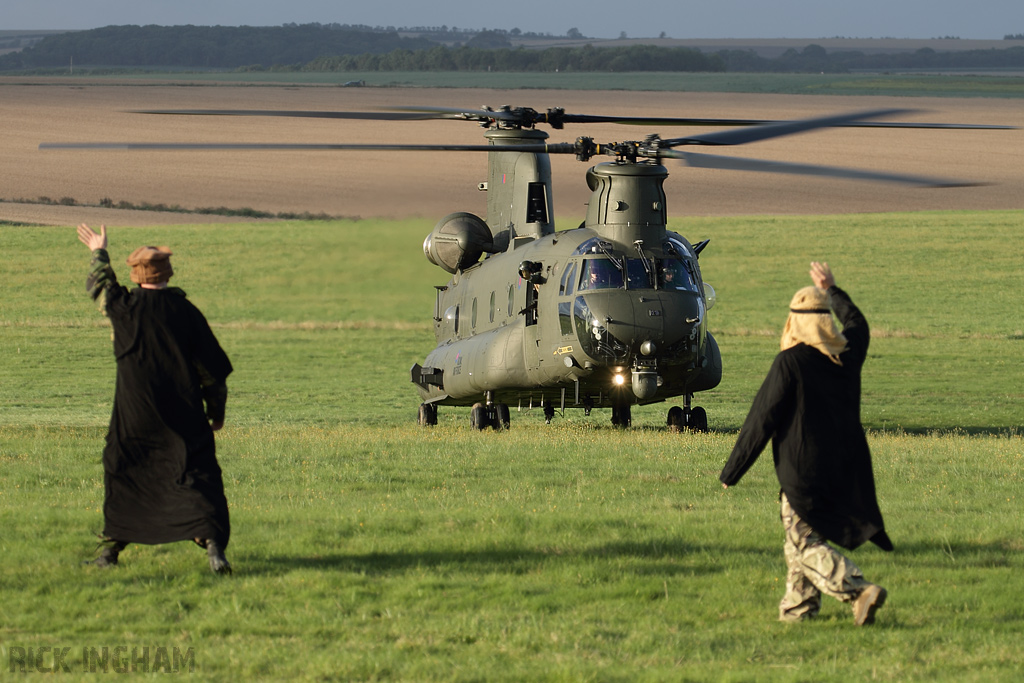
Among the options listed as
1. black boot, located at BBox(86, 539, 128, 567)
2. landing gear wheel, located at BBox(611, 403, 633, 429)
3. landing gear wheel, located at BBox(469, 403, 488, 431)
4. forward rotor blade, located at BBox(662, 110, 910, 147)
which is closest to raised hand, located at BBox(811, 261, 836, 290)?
black boot, located at BBox(86, 539, 128, 567)

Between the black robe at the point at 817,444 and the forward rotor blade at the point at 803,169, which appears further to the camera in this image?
the forward rotor blade at the point at 803,169

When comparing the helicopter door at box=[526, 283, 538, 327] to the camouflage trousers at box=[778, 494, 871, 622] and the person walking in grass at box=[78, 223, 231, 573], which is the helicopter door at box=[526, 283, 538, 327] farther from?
the camouflage trousers at box=[778, 494, 871, 622]

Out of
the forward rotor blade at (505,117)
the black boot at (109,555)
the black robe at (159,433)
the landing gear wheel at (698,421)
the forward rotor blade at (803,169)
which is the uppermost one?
the forward rotor blade at (505,117)

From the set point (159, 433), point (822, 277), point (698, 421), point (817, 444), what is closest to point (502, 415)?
point (698, 421)

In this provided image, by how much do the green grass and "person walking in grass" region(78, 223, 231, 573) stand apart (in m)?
124

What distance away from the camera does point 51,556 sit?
926 cm

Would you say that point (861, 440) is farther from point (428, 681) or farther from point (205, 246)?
point (205, 246)

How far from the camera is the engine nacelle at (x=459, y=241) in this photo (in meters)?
23.0

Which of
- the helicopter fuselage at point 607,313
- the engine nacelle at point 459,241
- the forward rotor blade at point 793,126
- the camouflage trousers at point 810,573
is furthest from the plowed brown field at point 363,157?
the camouflage trousers at point 810,573

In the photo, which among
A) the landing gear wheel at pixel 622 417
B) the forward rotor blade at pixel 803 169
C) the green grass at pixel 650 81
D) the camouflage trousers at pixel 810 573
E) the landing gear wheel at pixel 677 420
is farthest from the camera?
the green grass at pixel 650 81

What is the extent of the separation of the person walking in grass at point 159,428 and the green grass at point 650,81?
12406 centimetres

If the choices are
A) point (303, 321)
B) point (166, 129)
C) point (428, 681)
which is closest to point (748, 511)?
point (428, 681)

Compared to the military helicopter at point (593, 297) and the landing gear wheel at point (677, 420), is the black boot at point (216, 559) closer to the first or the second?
the military helicopter at point (593, 297)

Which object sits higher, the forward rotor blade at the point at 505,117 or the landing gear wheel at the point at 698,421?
the forward rotor blade at the point at 505,117
